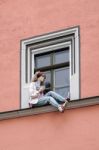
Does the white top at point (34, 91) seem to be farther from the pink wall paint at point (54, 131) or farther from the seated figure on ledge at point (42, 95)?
the pink wall paint at point (54, 131)

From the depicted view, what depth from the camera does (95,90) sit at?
14641 millimetres

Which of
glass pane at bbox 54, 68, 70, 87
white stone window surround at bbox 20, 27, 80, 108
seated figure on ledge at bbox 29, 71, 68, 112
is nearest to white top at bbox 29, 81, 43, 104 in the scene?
seated figure on ledge at bbox 29, 71, 68, 112

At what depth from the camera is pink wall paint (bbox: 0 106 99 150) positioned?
14.4 m

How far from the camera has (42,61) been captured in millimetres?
15750

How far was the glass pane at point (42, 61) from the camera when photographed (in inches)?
617

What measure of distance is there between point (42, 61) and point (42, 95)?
86 centimetres

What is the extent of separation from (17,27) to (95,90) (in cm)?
233

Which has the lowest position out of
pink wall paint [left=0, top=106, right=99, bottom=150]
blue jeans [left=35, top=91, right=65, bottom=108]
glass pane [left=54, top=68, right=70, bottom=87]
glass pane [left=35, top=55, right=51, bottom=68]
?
pink wall paint [left=0, top=106, right=99, bottom=150]

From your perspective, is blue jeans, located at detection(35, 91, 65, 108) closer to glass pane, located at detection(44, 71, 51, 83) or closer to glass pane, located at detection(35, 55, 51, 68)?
glass pane, located at detection(44, 71, 51, 83)

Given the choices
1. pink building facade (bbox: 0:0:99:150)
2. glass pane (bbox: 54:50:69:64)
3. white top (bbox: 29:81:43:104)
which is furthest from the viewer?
glass pane (bbox: 54:50:69:64)

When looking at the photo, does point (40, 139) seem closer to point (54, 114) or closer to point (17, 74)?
point (54, 114)

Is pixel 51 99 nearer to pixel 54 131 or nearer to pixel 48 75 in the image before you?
pixel 54 131

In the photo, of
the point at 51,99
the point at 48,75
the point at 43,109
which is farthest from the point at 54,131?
the point at 48,75

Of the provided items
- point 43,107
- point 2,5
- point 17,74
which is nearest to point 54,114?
point 43,107
